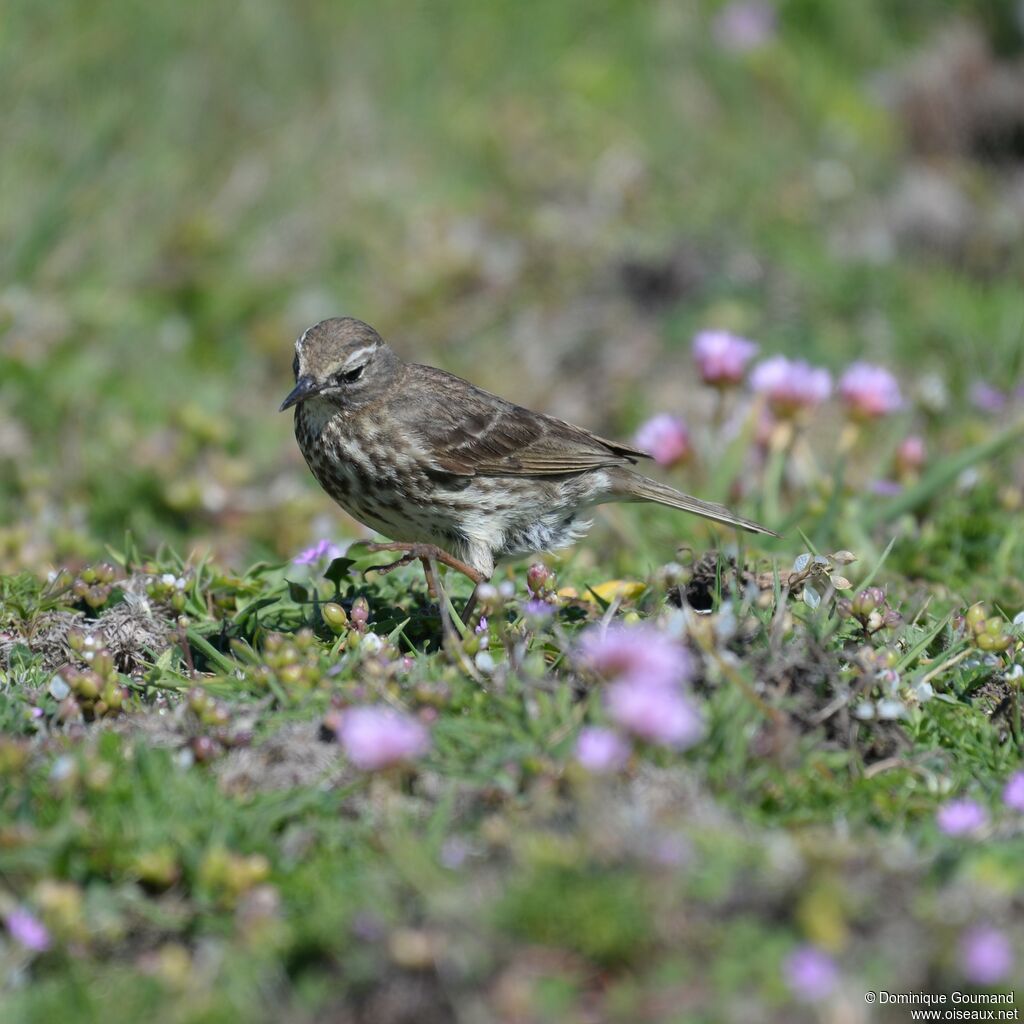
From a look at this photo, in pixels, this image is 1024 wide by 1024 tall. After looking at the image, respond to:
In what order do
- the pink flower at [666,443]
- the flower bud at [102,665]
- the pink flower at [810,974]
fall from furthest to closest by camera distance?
1. the pink flower at [666,443]
2. the flower bud at [102,665]
3. the pink flower at [810,974]

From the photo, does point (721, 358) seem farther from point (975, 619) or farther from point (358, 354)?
point (975, 619)

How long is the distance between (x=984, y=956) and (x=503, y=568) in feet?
12.0

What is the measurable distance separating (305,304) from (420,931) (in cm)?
760

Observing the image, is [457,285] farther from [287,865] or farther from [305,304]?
[287,865]

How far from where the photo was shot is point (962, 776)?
407cm

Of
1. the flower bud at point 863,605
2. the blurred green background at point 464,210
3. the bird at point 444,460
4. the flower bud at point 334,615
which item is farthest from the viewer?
the blurred green background at point 464,210

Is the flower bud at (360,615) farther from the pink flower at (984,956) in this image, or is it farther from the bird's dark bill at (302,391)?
the pink flower at (984,956)

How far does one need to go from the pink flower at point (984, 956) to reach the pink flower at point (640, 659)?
33.7 inches

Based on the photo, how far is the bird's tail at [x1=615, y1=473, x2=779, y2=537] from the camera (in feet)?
19.9

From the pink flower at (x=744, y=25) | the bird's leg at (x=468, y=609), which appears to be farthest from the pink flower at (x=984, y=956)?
the pink flower at (x=744, y=25)

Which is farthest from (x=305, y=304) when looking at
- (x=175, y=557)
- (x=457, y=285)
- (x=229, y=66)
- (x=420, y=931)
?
(x=420, y=931)

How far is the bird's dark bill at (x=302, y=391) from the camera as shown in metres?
5.68

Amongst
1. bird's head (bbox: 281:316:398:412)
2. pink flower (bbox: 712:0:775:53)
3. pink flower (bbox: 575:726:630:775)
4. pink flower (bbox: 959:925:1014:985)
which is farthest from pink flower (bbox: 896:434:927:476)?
pink flower (bbox: 712:0:775:53)

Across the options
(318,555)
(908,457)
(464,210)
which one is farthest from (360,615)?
(464,210)
